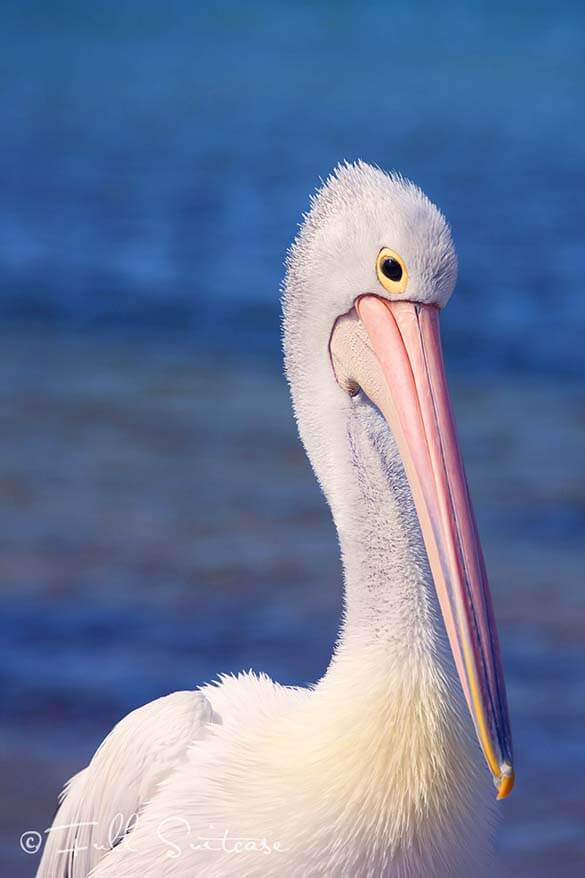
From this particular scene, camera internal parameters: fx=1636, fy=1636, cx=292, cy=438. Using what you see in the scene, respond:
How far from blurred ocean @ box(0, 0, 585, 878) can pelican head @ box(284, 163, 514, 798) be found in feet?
6.47

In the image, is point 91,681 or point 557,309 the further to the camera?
point 557,309

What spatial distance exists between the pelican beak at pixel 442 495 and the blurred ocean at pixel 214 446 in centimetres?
197

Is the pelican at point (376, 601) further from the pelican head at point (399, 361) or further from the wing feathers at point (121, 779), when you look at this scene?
the wing feathers at point (121, 779)

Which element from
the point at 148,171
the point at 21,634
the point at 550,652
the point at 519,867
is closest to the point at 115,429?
the point at 21,634

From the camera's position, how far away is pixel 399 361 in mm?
2721

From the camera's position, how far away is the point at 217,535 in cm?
681

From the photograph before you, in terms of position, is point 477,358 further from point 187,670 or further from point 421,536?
point 421,536

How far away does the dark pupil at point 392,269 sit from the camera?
2.70 metres

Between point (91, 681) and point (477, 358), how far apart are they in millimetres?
4877

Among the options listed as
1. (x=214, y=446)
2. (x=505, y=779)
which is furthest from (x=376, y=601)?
(x=214, y=446)

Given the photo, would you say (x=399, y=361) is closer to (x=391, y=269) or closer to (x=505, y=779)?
(x=391, y=269)

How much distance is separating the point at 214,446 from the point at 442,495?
5487 mm

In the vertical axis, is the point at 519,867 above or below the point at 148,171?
below

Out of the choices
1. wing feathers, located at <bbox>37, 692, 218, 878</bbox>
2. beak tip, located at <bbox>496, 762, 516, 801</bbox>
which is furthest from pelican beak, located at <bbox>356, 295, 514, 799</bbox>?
wing feathers, located at <bbox>37, 692, 218, 878</bbox>
